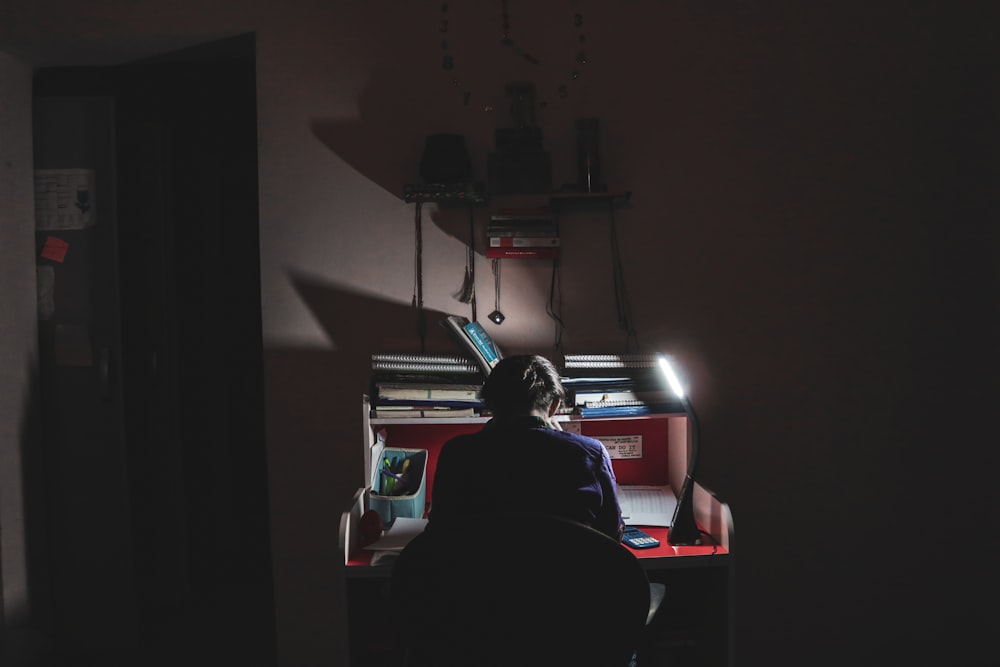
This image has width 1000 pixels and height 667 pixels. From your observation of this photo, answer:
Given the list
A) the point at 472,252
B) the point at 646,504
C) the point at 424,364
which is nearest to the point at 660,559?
the point at 646,504

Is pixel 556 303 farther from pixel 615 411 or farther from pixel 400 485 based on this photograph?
pixel 400 485

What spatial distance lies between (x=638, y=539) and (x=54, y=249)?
2304 mm

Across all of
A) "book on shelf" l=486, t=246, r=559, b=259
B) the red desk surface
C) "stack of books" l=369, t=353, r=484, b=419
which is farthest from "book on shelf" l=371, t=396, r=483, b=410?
"book on shelf" l=486, t=246, r=559, b=259

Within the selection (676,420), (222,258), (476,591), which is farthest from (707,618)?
(222,258)

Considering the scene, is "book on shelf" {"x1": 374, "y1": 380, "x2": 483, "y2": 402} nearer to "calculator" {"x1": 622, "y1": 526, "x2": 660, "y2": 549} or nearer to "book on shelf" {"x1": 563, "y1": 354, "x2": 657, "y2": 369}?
"book on shelf" {"x1": 563, "y1": 354, "x2": 657, "y2": 369}

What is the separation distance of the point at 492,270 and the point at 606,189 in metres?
0.48

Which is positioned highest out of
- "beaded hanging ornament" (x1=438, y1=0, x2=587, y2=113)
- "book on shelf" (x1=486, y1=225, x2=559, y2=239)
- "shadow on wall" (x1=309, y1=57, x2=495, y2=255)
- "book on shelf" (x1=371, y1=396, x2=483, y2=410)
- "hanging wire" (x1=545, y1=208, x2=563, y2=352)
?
"beaded hanging ornament" (x1=438, y1=0, x2=587, y2=113)

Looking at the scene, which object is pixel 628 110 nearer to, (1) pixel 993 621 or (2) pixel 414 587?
(2) pixel 414 587

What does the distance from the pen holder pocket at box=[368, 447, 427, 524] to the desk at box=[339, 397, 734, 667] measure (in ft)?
0.19

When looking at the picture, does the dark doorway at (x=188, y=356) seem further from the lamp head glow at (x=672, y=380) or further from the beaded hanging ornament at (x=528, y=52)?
the lamp head glow at (x=672, y=380)

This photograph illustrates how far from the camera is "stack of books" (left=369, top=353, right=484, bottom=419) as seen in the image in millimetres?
2244

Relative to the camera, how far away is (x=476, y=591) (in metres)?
1.28

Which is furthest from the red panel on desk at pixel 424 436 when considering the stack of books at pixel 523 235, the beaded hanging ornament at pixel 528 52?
the beaded hanging ornament at pixel 528 52

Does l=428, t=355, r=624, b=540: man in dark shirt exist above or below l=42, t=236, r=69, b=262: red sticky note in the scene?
below
